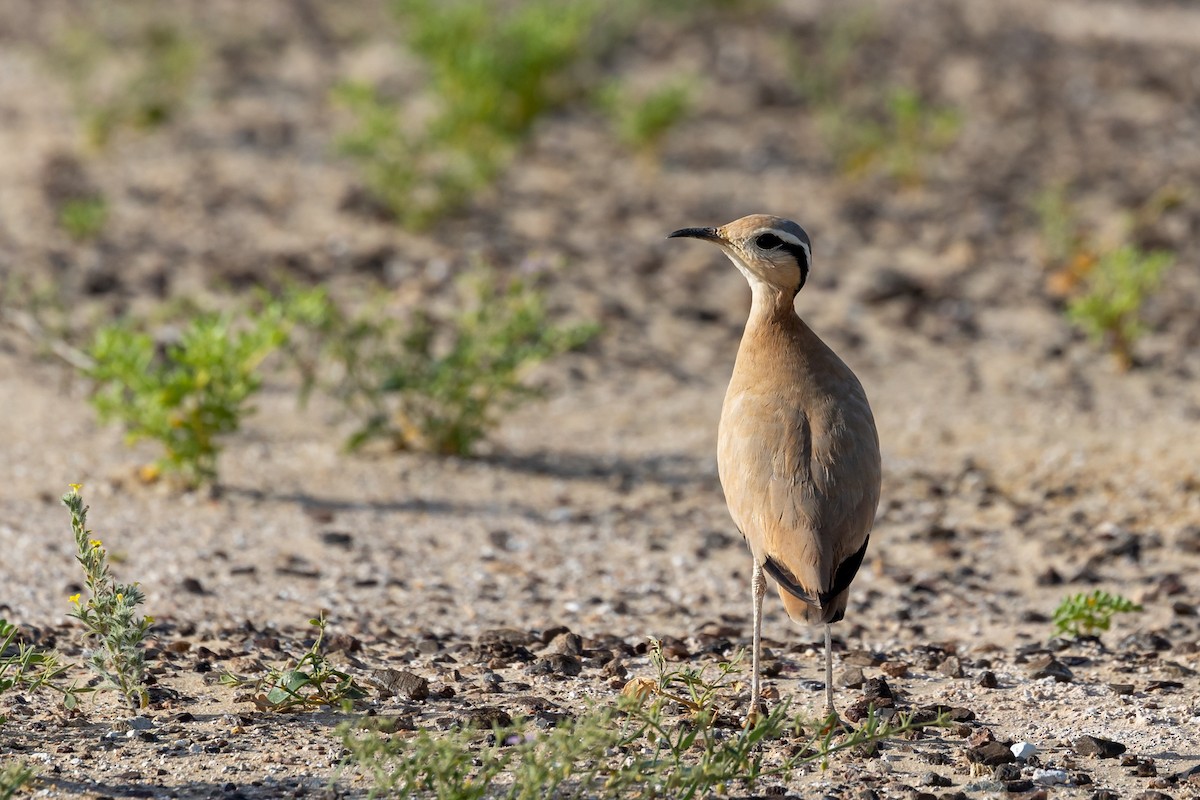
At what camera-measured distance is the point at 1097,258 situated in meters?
9.80

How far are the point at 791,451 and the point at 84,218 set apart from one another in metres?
5.91

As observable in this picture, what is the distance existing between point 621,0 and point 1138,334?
592 cm

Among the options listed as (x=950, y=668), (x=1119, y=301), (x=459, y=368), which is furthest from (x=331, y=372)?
(x=1119, y=301)

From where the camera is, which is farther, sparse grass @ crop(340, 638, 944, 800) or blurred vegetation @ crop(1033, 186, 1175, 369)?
blurred vegetation @ crop(1033, 186, 1175, 369)

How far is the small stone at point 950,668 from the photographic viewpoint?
16.7 feet

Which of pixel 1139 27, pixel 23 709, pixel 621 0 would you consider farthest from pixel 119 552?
pixel 1139 27

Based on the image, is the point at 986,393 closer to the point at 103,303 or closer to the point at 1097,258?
the point at 1097,258

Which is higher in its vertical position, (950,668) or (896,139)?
(896,139)

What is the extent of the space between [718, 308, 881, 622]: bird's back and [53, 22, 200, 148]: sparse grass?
6.99m

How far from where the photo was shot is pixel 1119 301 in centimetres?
845

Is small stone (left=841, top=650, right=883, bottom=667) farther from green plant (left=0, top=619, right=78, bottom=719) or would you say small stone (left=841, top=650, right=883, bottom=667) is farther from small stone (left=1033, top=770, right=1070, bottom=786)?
green plant (left=0, top=619, right=78, bottom=719)

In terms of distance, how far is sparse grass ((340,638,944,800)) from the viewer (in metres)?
3.73

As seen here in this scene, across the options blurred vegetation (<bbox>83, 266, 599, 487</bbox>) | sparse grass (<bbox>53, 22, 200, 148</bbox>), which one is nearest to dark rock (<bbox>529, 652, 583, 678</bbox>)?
blurred vegetation (<bbox>83, 266, 599, 487</bbox>)

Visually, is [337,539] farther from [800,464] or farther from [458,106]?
[458,106]
